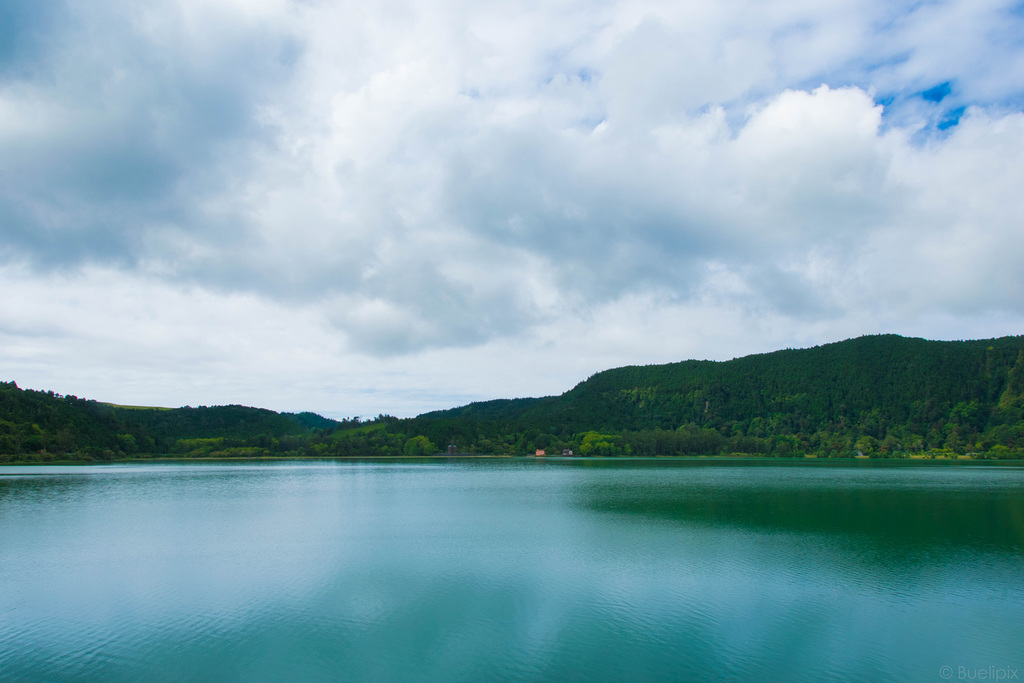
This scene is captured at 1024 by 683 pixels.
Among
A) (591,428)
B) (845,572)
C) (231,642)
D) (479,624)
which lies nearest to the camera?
(231,642)

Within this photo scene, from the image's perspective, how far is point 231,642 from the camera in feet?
48.9

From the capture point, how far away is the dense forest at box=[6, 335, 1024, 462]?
143500 mm

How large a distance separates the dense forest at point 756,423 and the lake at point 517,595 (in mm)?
120320

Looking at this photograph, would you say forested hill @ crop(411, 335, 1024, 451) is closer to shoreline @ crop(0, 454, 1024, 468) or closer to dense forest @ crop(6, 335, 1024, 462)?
dense forest @ crop(6, 335, 1024, 462)

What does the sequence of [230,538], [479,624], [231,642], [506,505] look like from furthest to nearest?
1. [506,505]
2. [230,538]
3. [479,624]
4. [231,642]

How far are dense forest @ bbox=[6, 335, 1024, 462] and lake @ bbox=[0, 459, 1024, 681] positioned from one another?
120320 mm

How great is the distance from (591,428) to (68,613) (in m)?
171

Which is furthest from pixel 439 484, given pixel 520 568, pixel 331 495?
pixel 520 568

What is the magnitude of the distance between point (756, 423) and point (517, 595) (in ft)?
587

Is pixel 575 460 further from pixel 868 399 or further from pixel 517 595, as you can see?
pixel 517 595

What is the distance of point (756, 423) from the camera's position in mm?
178750

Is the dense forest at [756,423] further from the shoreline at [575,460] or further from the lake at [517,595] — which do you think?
the lake at [517,595]

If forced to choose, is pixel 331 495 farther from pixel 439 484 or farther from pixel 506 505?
pixel 506 505

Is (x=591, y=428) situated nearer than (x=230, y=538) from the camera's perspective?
No
